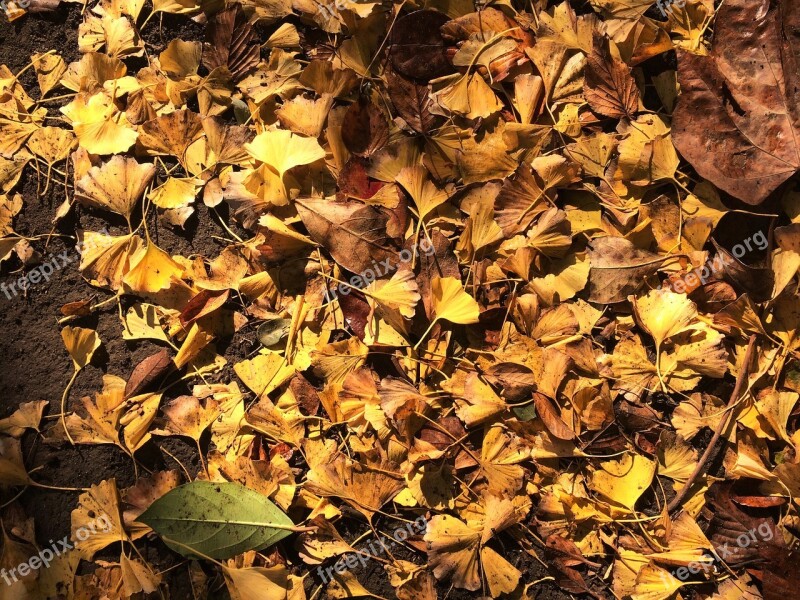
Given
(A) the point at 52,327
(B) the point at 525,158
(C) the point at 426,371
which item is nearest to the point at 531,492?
(C) the point at 426,371

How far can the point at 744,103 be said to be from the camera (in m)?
0.85

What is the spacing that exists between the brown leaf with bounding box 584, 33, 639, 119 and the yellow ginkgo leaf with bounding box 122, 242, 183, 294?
662 mm

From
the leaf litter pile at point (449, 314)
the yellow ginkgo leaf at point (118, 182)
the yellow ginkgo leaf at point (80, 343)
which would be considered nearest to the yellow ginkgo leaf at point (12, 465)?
the leaf litter pile at point (449, 314)

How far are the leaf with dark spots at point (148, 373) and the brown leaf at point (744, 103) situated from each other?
807 mm

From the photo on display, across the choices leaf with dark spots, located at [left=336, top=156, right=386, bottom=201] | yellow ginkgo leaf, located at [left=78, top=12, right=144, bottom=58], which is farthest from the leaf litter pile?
yellow ginkgo leaf, located at [left=78, top=12, right=144, bottom=58]

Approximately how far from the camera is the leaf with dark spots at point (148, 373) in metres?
0.92

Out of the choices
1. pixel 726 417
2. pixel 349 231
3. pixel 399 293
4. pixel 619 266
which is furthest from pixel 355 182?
pixel 726 417

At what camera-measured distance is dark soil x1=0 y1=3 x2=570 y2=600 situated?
3.00ft

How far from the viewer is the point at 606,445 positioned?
0.85 m

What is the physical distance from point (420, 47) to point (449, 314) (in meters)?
0.41

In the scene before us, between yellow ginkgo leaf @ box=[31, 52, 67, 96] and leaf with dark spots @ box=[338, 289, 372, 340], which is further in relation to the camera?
yellow ginkgo leaf @ box=[31, 52, 67, 96]

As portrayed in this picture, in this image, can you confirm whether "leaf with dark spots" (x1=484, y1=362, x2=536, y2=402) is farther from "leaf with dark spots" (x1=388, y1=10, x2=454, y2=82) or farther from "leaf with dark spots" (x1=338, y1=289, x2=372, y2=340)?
"leaf with dark spots" (x1=388, y1=10, x2=454, y2=82)

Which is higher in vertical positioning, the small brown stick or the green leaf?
the small brown stick

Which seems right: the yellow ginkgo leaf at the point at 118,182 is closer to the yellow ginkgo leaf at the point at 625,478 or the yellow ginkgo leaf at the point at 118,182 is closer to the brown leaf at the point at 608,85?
the brown leaf at the point at 608,85
